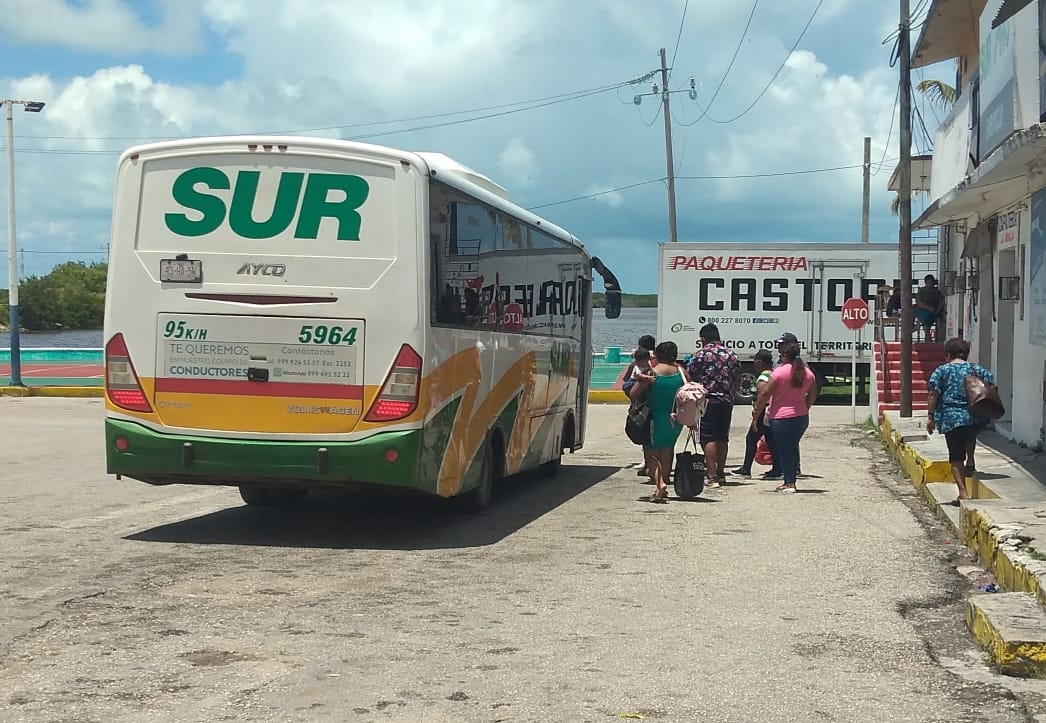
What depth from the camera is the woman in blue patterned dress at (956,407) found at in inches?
445

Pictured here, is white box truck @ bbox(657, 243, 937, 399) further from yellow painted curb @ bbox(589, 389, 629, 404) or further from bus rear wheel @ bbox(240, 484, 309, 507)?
bus rear wheel @ bbox(240, 484, 309, 507)

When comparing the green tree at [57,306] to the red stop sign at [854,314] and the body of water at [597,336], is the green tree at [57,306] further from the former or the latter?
the red stop sign at [854,314]

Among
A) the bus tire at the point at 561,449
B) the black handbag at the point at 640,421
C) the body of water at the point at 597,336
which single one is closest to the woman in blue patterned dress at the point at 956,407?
the black handbag at the point at 640,421

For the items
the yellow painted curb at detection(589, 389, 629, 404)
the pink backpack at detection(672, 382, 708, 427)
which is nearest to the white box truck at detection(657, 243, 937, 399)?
the yellow painted curb at detection(589, 389, 629, 404)

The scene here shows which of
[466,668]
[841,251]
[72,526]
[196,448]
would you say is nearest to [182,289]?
[196,448]

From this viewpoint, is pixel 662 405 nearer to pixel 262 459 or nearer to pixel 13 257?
pixel 262 459

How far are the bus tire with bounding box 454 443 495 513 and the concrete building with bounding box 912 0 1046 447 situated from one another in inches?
224

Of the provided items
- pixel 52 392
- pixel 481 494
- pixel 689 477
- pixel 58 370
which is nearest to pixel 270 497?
pixel 481 494

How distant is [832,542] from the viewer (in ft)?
33.8

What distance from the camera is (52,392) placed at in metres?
Result: 31.0

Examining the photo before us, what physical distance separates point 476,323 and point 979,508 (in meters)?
4.36

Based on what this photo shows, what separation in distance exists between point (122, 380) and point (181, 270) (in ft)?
3.24

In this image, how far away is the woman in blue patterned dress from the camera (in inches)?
445

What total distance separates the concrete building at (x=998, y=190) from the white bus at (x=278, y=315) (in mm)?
5904
